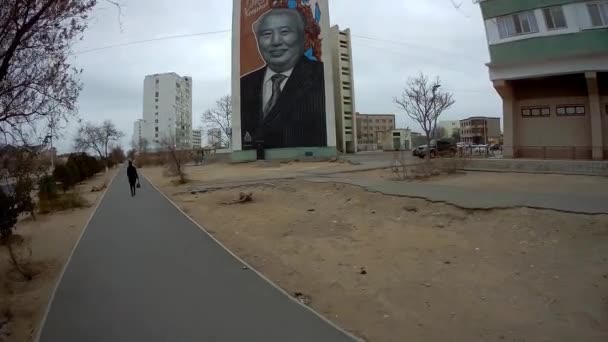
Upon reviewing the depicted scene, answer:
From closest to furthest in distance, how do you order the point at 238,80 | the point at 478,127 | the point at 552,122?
the point at 552,122
the point at 238,80
the point at 478,127

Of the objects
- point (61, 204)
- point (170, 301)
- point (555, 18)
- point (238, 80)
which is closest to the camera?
point (170, 301)

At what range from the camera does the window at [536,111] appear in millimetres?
24703

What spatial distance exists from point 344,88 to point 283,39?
35.4m

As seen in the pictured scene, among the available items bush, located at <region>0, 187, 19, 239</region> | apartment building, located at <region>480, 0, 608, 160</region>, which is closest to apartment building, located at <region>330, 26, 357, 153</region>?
apartment building, located at <region>480, 0, 608, 160</region>

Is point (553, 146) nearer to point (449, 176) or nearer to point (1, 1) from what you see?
point (449, 176)

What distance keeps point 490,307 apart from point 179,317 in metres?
3.71

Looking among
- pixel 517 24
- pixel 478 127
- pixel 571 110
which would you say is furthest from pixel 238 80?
pixel 478 127

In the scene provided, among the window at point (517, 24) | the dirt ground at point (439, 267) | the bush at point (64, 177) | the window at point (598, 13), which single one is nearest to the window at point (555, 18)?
the window at point (517, 24)

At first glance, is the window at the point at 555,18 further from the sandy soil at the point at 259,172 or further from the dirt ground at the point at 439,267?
the dirt ground at the point at 439,267

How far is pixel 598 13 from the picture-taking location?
21.8 m

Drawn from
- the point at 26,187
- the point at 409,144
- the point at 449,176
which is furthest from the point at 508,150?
the point at 409,144

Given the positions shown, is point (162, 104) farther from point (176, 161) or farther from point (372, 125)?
point (176, 161)

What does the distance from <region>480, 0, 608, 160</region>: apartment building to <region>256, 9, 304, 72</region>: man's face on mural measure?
1270 inches

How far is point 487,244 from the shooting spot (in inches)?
314
